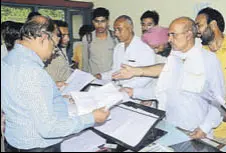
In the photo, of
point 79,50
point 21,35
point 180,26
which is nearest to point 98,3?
point 79,50

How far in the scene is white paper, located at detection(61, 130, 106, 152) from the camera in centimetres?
105

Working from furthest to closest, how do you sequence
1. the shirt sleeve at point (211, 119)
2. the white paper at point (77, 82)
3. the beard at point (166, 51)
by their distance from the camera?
the beard at point (166, 51) < the white paper at point (77, 82) < the shirt sleeve at point (211, 119)

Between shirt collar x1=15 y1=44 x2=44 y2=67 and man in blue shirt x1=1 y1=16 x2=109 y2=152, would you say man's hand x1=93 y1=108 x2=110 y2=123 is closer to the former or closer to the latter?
man in blue shirt x1=1 y1=16 x2=109 y2=152

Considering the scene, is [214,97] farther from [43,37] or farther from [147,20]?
[147,20]

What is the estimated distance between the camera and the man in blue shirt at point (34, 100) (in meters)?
0.91

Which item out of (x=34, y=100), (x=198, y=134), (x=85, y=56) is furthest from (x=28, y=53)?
(x=85, y=56)

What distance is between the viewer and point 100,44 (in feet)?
9.55

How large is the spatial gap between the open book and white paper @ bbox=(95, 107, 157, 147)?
87 mm

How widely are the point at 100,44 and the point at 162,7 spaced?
3.27 feet

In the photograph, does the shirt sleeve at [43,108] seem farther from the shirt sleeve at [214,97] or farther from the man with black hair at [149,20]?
the man with black hair at [149,20]

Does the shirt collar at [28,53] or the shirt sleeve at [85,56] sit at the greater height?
the shirt collar at [28,53]

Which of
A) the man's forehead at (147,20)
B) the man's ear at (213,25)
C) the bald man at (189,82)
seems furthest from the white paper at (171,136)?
the man's forehead at (147,20)

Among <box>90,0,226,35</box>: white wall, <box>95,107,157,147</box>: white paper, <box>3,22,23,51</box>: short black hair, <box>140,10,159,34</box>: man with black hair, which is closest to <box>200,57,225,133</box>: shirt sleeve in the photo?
<box>95,107,157,147</box>: white paper

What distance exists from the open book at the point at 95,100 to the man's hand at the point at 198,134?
1.32 ft
